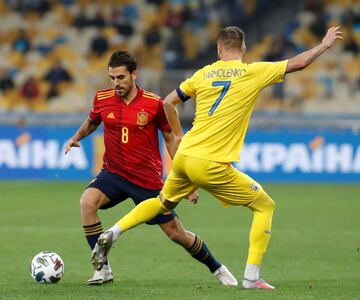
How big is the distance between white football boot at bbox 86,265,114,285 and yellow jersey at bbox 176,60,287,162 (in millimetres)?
1456

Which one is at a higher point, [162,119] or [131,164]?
[162,119]

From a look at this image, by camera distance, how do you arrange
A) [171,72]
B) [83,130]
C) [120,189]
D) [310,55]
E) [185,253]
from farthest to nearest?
[171,72]
[185,253]
[83,130]
[120,189]
[310,55]

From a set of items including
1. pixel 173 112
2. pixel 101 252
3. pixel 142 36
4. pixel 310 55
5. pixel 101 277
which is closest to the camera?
pixel 310 55

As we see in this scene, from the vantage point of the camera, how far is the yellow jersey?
7.99 meters

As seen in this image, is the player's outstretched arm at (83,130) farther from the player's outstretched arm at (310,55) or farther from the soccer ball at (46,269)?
the player's outstretched arm at (310,55)

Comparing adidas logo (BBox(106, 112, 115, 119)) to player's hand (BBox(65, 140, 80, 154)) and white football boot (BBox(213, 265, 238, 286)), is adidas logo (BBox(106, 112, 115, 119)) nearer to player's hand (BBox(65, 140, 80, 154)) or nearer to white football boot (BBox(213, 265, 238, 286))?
player's hand (BBox(65, 140, 80, 154))

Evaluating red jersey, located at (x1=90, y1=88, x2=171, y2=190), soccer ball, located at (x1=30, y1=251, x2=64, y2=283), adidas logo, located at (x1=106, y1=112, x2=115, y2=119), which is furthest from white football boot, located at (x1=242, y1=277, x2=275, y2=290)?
adidas logo, located at (x1=106, y1=112, x2=115, y2=119)

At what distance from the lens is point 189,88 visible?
8109 millimetres

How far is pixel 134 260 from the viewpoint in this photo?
11.1m

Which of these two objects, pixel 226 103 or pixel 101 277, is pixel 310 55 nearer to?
pixel 226 103

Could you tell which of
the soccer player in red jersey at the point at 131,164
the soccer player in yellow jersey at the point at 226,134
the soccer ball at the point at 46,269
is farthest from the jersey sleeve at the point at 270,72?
the soccer ball at the point at 46,269

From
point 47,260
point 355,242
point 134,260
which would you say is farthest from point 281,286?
point 355,242

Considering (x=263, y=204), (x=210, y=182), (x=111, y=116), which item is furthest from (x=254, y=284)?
(x=111, y=116)

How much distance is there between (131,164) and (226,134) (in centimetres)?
121
